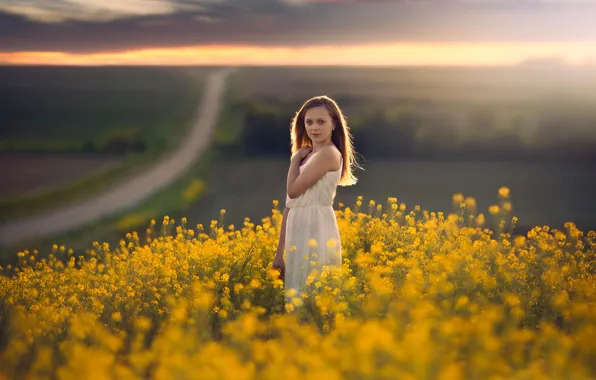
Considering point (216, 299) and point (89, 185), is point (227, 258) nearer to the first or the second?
point (216, 299)

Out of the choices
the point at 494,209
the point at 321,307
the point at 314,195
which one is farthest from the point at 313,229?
the point at 494,209

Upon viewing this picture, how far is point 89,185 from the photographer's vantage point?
43.4 feet

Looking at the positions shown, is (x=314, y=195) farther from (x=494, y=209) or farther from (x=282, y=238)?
(x=494, y=209)

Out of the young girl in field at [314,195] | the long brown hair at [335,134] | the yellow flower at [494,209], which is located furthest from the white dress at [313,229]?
the yellow flower at [494,209]

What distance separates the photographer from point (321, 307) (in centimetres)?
495

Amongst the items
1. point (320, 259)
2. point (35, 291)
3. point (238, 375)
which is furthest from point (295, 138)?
point (238, 375)

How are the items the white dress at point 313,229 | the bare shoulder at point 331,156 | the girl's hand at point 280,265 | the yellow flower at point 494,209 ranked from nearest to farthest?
the bare shoulder at point 331,156
the white dress at point 313,229
the girl's hand at point 280,265
the yellow flower at point 494,209

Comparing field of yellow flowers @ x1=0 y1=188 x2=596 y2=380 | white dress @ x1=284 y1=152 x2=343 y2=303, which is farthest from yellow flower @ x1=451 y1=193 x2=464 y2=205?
white dress @ x1=284 y1=152 x2=343 y2=303

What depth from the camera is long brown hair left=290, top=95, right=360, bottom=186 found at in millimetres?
5590

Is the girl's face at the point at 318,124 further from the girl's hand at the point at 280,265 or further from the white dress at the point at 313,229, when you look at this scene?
the girl's hand at the point at 280,265

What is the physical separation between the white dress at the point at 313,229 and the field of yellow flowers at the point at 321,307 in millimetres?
152

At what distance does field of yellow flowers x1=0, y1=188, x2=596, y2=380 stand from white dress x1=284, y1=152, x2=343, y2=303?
15 cm

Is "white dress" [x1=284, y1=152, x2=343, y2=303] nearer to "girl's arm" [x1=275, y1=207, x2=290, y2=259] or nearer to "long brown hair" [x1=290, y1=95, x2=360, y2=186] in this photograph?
"girl's arm" [x1=275, y1=207, x2=290, y2=259]

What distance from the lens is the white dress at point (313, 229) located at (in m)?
5.52
